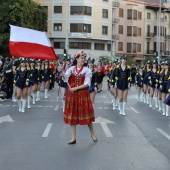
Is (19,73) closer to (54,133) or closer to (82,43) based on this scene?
(54,133)

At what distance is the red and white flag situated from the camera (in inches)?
439

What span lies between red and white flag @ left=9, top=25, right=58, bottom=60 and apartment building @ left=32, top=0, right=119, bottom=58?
59093mm

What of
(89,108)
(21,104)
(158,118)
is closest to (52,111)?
(21,104)

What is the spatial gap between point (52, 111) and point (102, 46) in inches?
2359

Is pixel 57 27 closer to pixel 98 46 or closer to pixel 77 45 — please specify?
pixel 77 45

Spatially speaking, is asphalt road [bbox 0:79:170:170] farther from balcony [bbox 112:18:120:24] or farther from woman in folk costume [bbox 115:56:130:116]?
balcony [bbox 112:18:120:24]

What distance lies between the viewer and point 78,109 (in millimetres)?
10781

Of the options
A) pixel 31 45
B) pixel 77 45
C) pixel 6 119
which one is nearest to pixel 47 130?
pixel 31 45

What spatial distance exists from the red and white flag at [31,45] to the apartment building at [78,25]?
59093 millimetres

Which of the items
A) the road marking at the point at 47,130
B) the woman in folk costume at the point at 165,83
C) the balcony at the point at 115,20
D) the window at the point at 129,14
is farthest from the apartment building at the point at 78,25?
the road marking at the point at 47,130

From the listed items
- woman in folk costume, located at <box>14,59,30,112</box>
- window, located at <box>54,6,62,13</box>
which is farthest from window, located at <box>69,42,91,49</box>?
woman in folk costume, located at <box>14,59,30,112</box>

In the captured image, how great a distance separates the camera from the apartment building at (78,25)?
73.2 meters

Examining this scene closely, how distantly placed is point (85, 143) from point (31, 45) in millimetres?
2709

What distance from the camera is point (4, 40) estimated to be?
2029 inches
